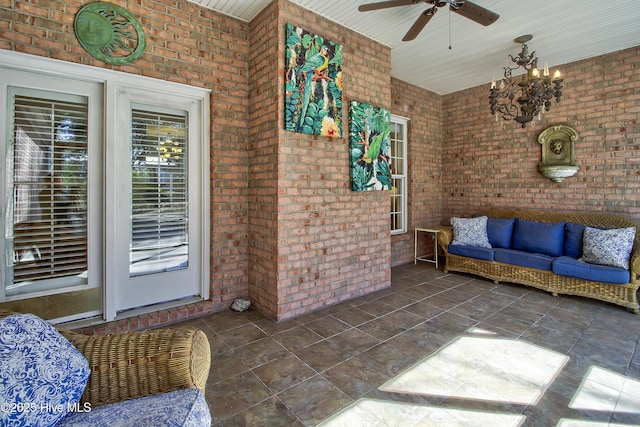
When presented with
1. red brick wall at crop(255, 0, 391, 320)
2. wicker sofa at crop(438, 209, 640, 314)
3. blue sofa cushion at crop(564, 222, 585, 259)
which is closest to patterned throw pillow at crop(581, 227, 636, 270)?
wicker sofa at crop(438, 209, 640, 314)

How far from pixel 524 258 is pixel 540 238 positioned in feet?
1.54

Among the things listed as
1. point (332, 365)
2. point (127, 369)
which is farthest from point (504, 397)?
point (127, 369)

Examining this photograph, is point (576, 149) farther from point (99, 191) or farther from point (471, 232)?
point (99, 191)

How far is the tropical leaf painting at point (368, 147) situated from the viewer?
12.5ft

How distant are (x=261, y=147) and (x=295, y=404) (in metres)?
2.46

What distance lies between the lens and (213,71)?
11.1 feet

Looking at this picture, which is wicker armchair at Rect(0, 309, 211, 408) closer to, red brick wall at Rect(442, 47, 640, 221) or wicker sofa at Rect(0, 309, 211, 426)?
wicker sofa at Rect(0, 309, 211, 426)

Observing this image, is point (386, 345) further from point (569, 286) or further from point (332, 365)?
point (569, 286)

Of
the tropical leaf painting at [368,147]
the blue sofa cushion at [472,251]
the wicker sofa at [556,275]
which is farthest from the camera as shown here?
the blue sofa cushion at [472,251]

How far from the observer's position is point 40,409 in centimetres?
113

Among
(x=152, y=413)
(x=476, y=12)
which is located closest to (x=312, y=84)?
(x=476, y=12)

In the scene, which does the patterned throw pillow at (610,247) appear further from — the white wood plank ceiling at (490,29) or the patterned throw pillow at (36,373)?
the patterned throw pillow at (36,373)

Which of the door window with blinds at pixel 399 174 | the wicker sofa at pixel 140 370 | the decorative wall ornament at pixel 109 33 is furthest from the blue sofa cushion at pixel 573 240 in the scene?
the decorative wall ornament at pixel 109 33

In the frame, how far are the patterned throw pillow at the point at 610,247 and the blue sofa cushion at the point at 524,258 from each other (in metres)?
0.42
